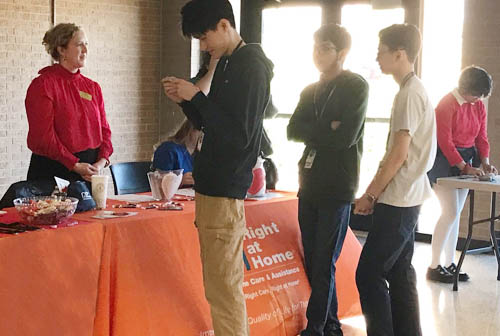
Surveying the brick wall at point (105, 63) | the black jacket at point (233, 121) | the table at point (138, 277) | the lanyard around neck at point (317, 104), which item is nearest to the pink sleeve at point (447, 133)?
the table at point (138, 277)

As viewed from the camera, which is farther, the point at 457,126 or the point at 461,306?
Answer: the point at 457,126

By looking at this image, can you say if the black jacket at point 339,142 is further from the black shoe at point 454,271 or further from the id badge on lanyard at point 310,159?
the black shoe at point 454,271

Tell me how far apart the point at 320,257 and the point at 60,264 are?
1.30 meters

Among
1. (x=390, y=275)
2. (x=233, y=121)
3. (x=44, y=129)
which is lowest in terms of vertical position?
(x=390, y=275)

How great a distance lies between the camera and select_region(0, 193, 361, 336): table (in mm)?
2703

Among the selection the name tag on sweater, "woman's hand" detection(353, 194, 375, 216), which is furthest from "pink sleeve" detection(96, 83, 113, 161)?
"woman's hand" detection(353, 194, 375, 216)

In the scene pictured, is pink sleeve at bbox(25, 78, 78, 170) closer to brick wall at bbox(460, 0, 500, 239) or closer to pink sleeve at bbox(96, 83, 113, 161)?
pink sleeve at bbox(96, 83, 113, 161)

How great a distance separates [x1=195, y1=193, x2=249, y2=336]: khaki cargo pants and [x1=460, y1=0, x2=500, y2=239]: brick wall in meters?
4.06

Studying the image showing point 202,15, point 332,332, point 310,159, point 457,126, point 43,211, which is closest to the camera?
point 202,15

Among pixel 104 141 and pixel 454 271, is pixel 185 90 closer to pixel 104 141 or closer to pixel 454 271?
pixel 104 141

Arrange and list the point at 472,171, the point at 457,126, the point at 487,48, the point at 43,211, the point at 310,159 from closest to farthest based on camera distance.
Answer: the point at 43,211 < the point at 310,159 < the point at 472,171 < the point at 457,126 < the point at 487,48

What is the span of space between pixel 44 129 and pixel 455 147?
2.94 meters

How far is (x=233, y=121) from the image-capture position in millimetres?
2586

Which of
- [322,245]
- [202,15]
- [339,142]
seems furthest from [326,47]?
[202,15]
